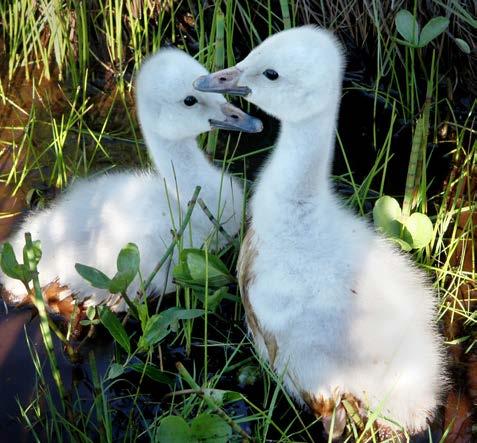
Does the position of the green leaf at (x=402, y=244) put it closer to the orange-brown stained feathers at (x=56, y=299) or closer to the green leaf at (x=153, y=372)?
the green leaf at (x=153, y=372)

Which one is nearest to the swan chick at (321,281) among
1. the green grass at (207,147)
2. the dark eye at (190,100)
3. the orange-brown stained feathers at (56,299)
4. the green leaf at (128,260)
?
the green grass at (207,147)

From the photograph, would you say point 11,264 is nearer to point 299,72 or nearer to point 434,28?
point 299,72

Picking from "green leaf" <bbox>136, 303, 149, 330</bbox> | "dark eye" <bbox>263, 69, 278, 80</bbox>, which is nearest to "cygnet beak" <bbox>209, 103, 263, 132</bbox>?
"dark eye" <bbox>263, 69, 278, 80</bbox>

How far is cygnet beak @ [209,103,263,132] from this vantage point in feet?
9.63

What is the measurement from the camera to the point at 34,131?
3.79 m

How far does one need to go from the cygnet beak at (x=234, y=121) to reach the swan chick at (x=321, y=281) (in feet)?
1.35

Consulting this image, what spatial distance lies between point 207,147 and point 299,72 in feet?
3.15

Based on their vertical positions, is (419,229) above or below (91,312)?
above

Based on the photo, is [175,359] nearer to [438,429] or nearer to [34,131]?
[438,429]

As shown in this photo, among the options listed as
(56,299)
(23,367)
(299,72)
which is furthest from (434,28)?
(23,367)

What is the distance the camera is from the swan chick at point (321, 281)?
2.33 metres

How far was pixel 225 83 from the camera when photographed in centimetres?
256

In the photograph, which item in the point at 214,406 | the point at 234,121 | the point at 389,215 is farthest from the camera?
the point at 234,121

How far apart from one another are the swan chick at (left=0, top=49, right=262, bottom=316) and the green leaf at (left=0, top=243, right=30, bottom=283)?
58 cm
